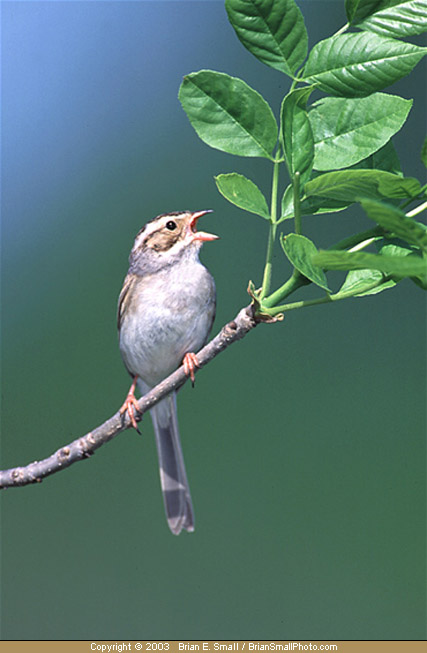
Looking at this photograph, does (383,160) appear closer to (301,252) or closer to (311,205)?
(311,205)

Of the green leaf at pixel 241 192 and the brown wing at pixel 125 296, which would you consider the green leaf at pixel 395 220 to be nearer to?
the green leaf at pixel 241 192

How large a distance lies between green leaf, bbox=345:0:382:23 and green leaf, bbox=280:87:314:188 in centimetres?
26

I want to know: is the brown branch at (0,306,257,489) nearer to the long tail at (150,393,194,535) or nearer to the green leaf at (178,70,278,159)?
the green leaf at (178,70,278,159)

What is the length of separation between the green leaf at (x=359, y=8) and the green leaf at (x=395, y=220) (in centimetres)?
52

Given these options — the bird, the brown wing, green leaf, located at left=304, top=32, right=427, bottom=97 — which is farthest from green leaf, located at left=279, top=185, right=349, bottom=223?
the brown wing

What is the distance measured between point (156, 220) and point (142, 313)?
0.50m

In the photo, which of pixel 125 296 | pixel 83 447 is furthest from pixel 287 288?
pixel 125 296

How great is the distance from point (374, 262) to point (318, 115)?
493 millimetres

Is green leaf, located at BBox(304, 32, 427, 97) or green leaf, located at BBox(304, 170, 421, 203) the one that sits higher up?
green leaf, located at BBox(304, 32, 427, 97)

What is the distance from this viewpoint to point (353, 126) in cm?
135

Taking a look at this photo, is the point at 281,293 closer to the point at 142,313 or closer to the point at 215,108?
the point at 215,108

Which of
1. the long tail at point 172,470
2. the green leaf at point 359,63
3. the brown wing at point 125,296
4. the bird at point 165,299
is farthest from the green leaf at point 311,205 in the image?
the long tail at point 172,470

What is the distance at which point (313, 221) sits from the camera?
5344mm

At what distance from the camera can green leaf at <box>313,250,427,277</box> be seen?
1.01 metres
